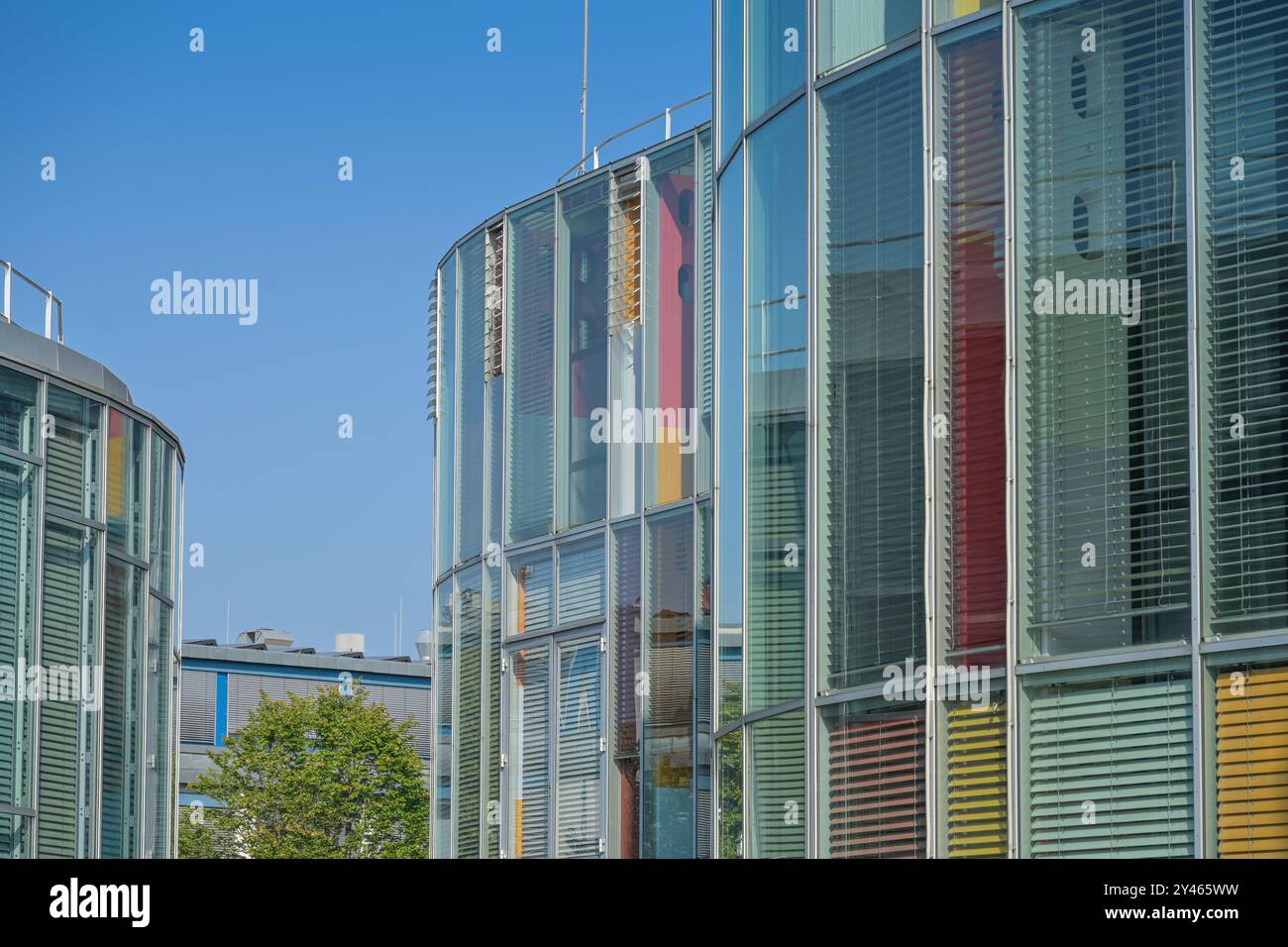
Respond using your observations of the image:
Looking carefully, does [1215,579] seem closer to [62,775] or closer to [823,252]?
[823,252]

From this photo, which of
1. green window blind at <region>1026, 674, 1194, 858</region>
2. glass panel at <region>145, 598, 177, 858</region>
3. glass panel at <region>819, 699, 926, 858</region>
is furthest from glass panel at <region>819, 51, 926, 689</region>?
glass panel at <region>145, 598, 177, 858</region>

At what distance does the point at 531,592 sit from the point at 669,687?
371 centimetres

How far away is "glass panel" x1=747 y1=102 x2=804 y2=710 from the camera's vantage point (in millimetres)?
12930

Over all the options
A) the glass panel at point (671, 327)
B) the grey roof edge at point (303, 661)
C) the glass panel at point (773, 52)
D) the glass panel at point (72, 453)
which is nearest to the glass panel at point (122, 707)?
the glass panel at point (72, 453)

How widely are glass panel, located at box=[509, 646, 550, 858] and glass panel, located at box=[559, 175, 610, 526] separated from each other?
198 centimetres

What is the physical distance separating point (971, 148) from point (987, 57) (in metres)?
0.54

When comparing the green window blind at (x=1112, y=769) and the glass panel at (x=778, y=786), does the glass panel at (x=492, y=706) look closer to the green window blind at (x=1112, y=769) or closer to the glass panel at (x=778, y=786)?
the glass panel at (x=778, y=786)

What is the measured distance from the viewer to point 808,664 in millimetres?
12477

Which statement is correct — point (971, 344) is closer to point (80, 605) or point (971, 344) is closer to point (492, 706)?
point (80, 605)

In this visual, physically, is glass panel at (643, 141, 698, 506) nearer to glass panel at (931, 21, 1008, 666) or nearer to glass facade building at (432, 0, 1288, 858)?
glass facade building at (432, 0, 1288, 858)

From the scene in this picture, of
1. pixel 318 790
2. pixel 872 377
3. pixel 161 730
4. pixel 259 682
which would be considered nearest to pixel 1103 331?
pixel 872 377

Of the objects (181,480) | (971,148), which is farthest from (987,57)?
(181,480)

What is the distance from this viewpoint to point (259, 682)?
69.9m

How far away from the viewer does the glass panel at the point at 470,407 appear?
26203mm
